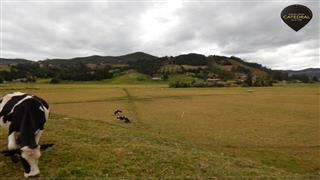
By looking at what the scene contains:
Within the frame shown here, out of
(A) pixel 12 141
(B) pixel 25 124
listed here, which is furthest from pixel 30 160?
(A) pixel 12 141

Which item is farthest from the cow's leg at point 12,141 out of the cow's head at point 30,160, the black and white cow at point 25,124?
the cow's head at point 30,160

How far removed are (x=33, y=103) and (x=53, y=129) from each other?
6789 mm

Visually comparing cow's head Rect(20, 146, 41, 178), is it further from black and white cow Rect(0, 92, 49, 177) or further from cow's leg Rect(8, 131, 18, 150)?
cow's leg Rect(8, 131, 18, 150)

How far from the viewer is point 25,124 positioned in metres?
9.36

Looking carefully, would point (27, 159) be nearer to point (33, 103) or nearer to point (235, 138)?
point (33, 103)

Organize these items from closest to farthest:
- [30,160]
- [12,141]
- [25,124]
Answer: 1. [30,160]
2. [25,124]
3. [12,141]

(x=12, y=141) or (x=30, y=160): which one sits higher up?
(x=12, y=141)

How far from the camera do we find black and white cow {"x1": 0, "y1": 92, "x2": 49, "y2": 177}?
29.1ft

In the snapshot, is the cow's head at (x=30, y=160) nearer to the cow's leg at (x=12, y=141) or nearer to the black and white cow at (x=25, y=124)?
the black and white cow at (x=25, y=124)

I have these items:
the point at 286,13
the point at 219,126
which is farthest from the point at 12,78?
the point at 286,13

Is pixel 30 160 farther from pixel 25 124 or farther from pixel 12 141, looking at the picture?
pixel 12 141

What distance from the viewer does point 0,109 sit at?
1053cm

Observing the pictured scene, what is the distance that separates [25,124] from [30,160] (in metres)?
1.04

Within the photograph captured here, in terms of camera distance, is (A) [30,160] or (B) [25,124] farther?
(B) [25,124]
